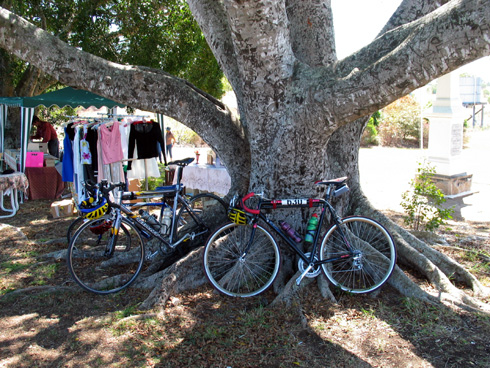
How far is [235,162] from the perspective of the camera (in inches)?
198

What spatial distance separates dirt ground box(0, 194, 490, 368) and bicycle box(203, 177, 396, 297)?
0.18 metres

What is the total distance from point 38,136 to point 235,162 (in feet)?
32.9

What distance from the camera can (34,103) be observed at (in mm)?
9812

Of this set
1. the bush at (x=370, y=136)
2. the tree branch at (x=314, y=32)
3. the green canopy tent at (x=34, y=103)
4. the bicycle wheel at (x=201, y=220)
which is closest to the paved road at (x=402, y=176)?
the bush at (x=370, y=136)

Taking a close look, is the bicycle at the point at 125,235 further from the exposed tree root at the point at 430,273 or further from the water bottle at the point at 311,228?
the exposed tree root at the point at 430,273

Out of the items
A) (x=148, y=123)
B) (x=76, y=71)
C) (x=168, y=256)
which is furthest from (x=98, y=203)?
(x=148, y=123)

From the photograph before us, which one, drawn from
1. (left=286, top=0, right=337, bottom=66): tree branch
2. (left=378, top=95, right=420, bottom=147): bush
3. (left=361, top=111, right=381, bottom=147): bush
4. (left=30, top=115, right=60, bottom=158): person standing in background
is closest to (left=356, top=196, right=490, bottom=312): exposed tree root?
(left=286, top=0, right=337, bottom=66): tree branch

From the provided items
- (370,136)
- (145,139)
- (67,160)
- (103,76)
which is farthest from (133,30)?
(370,136)

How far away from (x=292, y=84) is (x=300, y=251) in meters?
1.63

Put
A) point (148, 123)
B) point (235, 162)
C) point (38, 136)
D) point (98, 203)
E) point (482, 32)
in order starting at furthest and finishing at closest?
point (38, 136) < point (148, 123) < point (235, 162) < point (98, 203) < point (482, 32)

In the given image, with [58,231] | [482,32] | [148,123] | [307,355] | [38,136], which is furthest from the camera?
[38,136]

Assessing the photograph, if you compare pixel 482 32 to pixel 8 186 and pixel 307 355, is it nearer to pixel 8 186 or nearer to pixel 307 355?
pixel 307 355

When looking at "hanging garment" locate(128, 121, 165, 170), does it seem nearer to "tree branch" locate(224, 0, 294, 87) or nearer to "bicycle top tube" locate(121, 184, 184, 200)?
"bicycle top tube" locate(121, 184, 184, 200)

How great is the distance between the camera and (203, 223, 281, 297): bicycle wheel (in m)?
4.33
